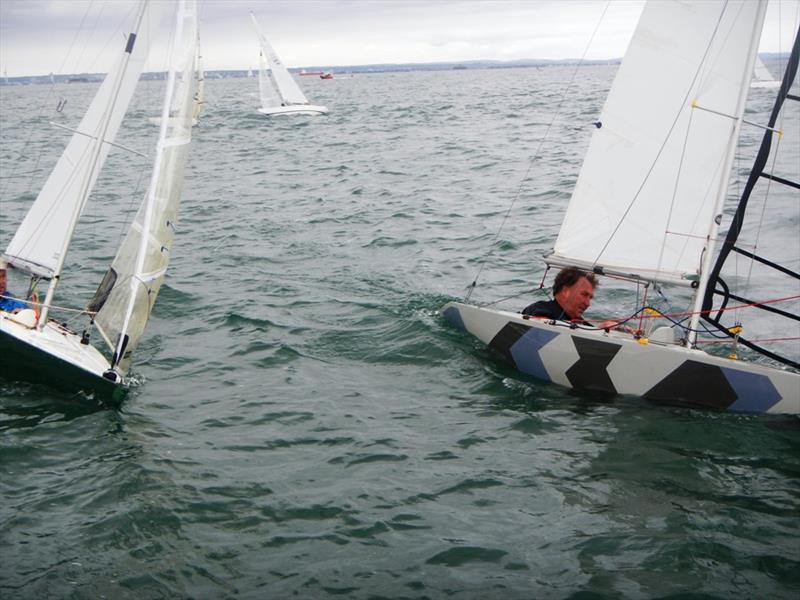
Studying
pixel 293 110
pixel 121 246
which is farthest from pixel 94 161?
pixel 293 110

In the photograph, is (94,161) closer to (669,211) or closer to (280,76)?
(669,211)

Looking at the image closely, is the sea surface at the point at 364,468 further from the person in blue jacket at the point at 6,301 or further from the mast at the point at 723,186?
the mast at the point at 723,186

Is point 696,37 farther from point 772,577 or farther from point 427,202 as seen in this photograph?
point 427,202

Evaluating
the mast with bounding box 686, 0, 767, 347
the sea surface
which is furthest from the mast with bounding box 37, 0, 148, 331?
→ the mast with bounding box 686, 0, 767, 347

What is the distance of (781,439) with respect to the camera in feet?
25.1

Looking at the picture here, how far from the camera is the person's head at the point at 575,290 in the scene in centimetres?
916

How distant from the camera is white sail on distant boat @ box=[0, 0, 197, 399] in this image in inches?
323

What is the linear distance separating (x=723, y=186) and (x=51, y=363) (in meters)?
7.08

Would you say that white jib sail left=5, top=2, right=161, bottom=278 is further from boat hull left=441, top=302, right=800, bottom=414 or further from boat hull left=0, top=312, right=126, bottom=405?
boat hull left=441, top=302, right=800, bottom=414

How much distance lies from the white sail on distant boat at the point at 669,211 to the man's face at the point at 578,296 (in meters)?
0.30

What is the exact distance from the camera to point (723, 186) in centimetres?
847

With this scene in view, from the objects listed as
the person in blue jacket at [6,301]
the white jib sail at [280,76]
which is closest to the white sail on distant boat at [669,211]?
the person in blue jacket at [6,301]

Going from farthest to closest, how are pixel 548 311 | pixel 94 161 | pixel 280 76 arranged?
pixel 280 76 < pixel 548 311 < pixel 94 161

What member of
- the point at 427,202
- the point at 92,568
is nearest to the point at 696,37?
the point at 92,568
